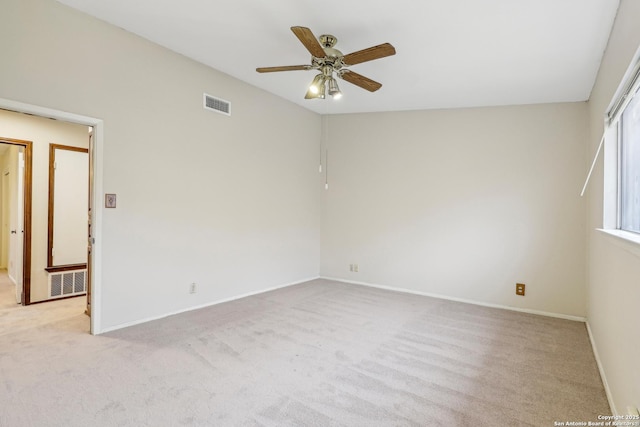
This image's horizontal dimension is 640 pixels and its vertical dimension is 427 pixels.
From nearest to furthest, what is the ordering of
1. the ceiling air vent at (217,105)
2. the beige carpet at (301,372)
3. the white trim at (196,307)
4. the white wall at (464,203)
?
the beige carpet at (301,372), the white trim at (196,307), the ceiling air vent at (217,105), the white wall at (464,203)

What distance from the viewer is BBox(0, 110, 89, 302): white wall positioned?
12.7 feet

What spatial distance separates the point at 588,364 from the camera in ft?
8.32

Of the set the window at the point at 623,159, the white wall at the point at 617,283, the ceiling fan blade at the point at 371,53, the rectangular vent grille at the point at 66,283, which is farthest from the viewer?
the rectangular vent grille at the point at 66,283

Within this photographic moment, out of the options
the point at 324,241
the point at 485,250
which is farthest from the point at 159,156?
the point at 485,250

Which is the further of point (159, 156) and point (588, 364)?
point (159, 156)

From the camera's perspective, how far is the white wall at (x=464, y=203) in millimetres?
3809

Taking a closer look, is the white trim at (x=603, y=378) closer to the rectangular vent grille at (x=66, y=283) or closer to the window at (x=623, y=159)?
the window at (x=623, y=159)

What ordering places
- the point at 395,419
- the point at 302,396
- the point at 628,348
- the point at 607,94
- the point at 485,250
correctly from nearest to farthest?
the point at 628,348 < the point at 395,419 < the point at 302,396 < the point at 607,94 < the point at 485,250

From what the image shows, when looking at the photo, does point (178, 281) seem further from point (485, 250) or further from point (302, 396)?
point (485, 250)

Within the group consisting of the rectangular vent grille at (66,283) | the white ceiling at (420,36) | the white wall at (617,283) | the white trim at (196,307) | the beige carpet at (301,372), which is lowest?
the beige carpet at (301,372)

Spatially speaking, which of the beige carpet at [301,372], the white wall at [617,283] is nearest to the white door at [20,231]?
the beige carpet at [301,372]

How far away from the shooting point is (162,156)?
3320 millimetres

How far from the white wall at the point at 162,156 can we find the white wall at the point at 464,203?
3.72 feet

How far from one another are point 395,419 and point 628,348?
122cm
